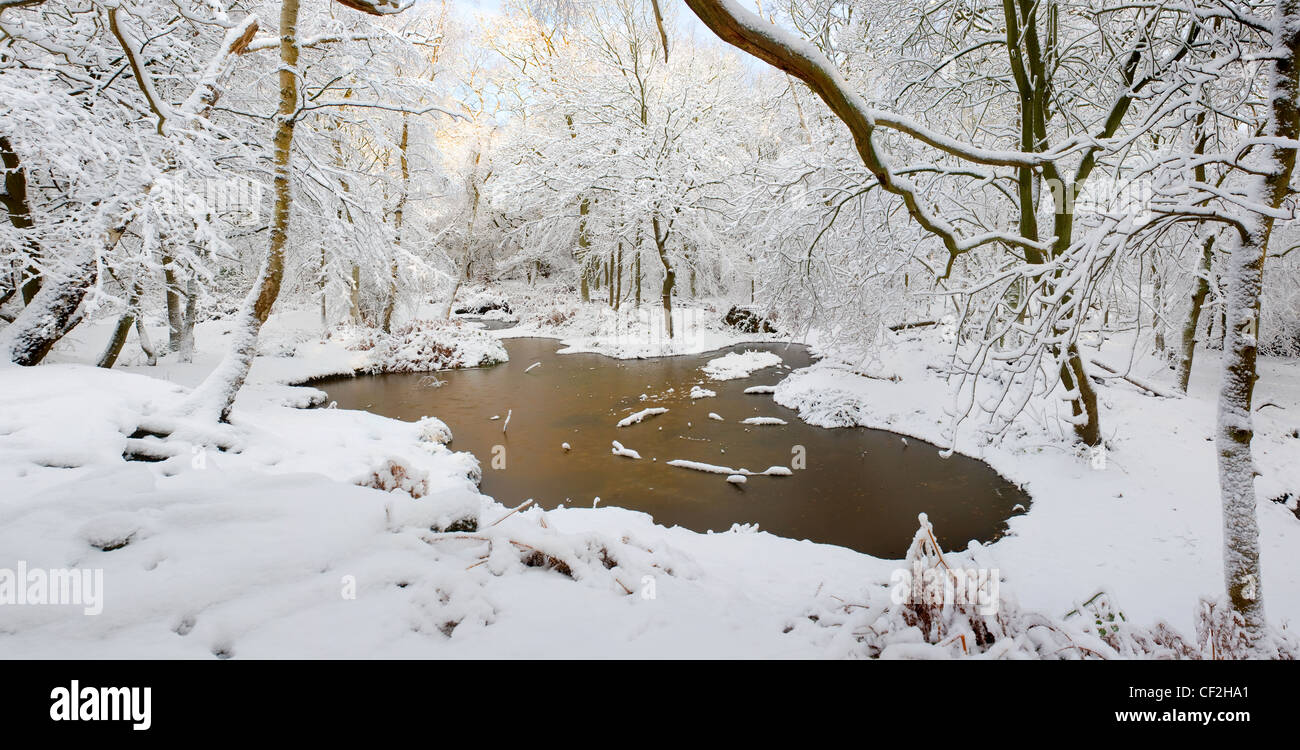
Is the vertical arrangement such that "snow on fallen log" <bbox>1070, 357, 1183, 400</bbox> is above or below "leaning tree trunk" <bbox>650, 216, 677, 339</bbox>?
below

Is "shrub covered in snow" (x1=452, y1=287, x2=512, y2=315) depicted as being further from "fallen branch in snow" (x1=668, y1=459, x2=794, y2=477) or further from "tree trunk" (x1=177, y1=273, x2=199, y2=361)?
"fallen branch in snow" (x1=668, y1=459, x2=794, y2=477)

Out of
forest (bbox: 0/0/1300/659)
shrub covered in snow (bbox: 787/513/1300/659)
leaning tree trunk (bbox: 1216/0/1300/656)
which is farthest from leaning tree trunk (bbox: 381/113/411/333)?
leaning tree trunk (bbox: 1216/0/1300/656)

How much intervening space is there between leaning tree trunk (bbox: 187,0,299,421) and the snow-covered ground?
408mm

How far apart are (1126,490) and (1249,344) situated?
5198 millimetres

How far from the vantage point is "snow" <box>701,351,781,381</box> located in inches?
585

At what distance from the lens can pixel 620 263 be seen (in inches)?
923

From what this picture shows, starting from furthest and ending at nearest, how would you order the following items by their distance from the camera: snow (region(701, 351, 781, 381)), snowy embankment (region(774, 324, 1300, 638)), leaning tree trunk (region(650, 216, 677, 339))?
leaning tree trunk (region(650, 216, 677, 339)) → snow (region(701, 351, 781, 381)) → snowy embankment (region(774, 324, 1300, 638))

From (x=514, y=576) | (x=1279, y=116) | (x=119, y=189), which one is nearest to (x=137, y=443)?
(x=119, y=189)

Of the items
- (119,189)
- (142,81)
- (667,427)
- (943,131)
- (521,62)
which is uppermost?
A: (521,62)

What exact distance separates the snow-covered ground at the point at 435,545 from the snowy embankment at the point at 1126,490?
1.4 inches

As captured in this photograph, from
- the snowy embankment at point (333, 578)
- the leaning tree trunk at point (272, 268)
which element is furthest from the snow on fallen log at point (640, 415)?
the snowy embankment at point (333, 578)
